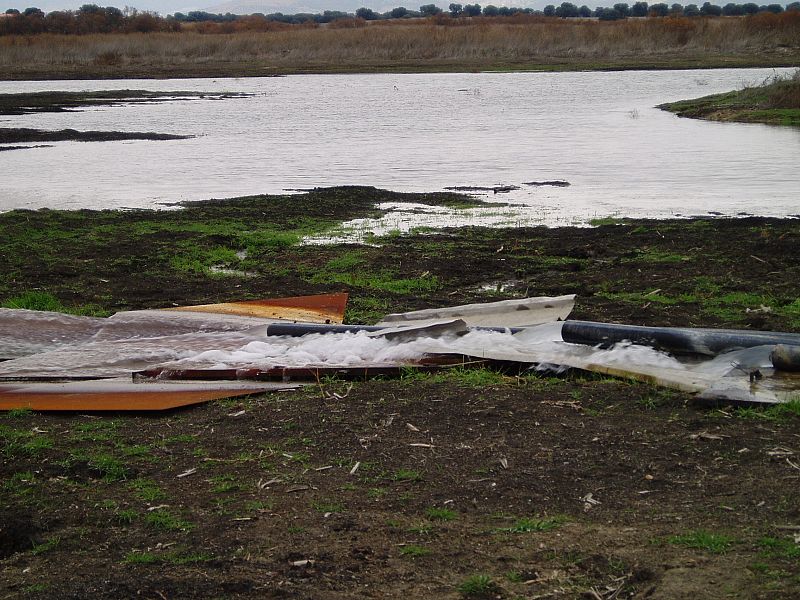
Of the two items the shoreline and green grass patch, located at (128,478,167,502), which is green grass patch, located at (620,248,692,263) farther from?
the shoreline

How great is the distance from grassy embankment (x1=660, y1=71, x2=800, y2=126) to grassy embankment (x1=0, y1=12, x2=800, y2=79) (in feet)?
85.5

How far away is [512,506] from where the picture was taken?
4344 millimetres

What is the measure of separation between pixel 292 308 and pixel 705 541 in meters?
4.83

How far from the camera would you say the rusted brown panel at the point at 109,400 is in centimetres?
598

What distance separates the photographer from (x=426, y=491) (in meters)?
4.54

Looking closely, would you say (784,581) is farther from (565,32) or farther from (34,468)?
(565,32)

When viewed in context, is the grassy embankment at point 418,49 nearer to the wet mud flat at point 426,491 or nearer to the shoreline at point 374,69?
the shoreline at point 374,69

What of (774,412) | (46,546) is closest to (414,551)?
(46,546)

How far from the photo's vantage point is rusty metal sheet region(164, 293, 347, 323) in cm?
778

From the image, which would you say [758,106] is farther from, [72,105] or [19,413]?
[19,413]

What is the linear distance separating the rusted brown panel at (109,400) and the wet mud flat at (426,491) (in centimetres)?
11

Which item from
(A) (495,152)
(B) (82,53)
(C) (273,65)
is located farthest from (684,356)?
(B) (82,53)

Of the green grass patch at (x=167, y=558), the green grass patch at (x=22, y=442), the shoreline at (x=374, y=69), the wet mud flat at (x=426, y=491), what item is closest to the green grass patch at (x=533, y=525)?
the wet mud flat at (x=426, y=491)

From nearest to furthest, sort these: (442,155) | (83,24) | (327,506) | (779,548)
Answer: (779,548) < (327,506) < (442,155) < (83,24)
